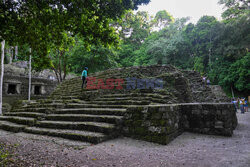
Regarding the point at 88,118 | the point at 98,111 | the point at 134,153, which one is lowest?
the point at 134,153

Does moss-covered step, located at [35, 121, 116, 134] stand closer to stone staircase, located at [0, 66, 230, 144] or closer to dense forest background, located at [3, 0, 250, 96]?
stone staircase, located at [0, 66, 230, 144]

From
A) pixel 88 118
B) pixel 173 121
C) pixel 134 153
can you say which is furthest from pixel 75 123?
pixel 173 121

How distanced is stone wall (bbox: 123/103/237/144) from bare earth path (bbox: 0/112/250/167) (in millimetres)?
239

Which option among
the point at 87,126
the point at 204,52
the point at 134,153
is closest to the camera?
the point at 134,153

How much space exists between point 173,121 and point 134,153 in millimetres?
1464

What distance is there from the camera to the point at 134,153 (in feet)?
10.1

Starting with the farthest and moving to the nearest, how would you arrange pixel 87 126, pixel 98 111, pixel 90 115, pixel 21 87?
pixel 21 87
pixel 98 111
pixel 90 115
pixel 87 126

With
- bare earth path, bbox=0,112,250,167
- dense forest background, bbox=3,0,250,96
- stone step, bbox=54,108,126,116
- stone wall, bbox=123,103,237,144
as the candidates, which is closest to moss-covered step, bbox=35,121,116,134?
bare earth path, bbox=0,112,250,167

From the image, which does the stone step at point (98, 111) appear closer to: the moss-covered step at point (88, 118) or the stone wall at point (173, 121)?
the moss-covered step at point (88, 118)

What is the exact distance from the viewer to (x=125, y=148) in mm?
3363

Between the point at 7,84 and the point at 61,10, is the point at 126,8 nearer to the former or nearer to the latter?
→ the point at 61,10

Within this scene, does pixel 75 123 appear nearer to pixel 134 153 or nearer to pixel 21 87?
pixel 134 153

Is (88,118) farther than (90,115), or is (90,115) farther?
(90,115)

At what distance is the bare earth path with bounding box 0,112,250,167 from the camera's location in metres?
2.60
